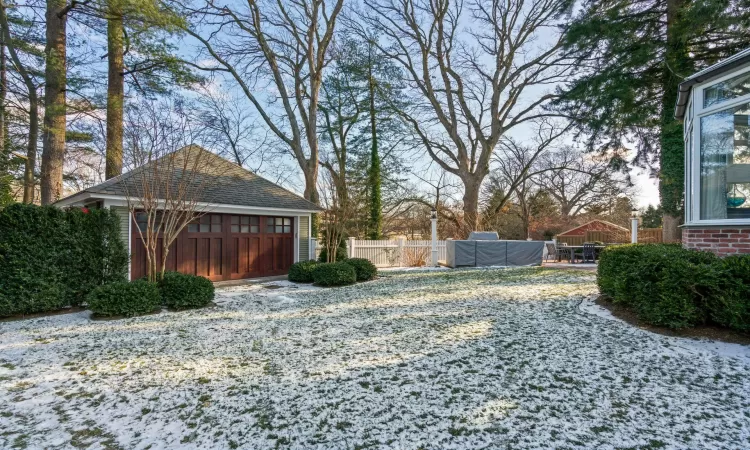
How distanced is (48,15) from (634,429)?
493 inches

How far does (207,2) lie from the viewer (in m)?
12.9

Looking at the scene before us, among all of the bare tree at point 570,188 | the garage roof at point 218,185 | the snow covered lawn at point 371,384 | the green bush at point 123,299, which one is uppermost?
the bare tree at point 570,188

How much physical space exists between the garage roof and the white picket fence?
7.76 ft

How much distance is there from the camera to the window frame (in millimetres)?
4270

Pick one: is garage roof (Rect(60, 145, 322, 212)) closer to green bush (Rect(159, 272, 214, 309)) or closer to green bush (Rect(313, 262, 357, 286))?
green bush (Rect(159, 272, 214, 309))

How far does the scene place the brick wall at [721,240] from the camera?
165 inches

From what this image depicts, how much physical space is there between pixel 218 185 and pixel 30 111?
6.15m

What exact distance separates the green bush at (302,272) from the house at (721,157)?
748cm

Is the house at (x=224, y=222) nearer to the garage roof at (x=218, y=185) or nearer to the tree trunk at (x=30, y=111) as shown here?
the garage roof at (x=218, y=185)

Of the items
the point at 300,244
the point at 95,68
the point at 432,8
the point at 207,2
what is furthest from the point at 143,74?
the point at 432,8

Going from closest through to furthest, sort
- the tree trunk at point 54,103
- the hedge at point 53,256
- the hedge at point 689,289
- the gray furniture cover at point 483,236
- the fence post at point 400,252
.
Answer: the hedge at point 689,289
the hedge at point 53,256
the tree trunk at point 54,103
the gray furniture cover at point 483,236
the fence post at point 400,252

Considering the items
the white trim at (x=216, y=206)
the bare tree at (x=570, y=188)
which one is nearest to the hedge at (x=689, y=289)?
the white trim at (x=216, y=206)

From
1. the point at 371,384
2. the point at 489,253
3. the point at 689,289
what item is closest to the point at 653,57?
the point at 489,253

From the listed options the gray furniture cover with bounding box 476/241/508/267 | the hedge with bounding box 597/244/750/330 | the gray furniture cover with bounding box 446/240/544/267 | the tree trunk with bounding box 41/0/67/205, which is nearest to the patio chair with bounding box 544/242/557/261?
the gray furniture cover with bounding box 446/240/544/267
